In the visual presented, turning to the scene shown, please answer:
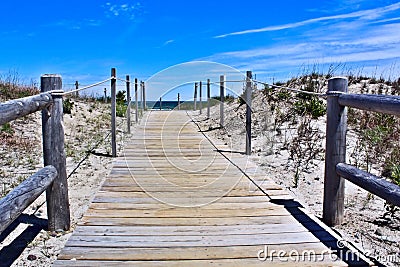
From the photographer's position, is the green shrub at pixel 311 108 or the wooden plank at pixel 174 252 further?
the green shrub at pixel 311 108

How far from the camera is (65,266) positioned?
2650mm

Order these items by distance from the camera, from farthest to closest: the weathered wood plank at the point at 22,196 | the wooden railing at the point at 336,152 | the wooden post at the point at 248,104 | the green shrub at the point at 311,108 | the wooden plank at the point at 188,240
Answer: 1. the green shrub at the point at 311,108
2. the wooden post at the point at 248,104
3. the wooden railing at the point at 336,152
4. the wooden plank at the point at 188,240
5. the weathered wood plank at the point at 22,196

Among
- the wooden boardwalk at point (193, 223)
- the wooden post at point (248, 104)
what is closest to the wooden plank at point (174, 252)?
the wooden boardwalk at point (193, 223)

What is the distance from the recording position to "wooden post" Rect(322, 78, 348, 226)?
3.54 m

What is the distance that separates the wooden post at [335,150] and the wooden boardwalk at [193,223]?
0.22m

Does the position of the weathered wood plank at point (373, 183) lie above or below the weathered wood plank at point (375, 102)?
below

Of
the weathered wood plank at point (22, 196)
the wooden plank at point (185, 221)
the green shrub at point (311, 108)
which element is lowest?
the wooden plank at point (185, 221)

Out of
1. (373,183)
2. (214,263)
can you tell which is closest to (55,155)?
(214,263)

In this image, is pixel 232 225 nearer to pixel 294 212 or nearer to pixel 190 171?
pixel 294 212

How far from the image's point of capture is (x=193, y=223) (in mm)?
3537

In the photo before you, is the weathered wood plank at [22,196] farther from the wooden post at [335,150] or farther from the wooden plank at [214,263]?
the wooden post at [335,150]

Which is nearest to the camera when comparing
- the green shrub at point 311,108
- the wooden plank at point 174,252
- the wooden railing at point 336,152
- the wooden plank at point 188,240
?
the wooden plank at point 174,252

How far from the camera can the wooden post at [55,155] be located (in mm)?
3352

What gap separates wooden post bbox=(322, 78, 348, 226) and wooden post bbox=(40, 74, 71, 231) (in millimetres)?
2478
